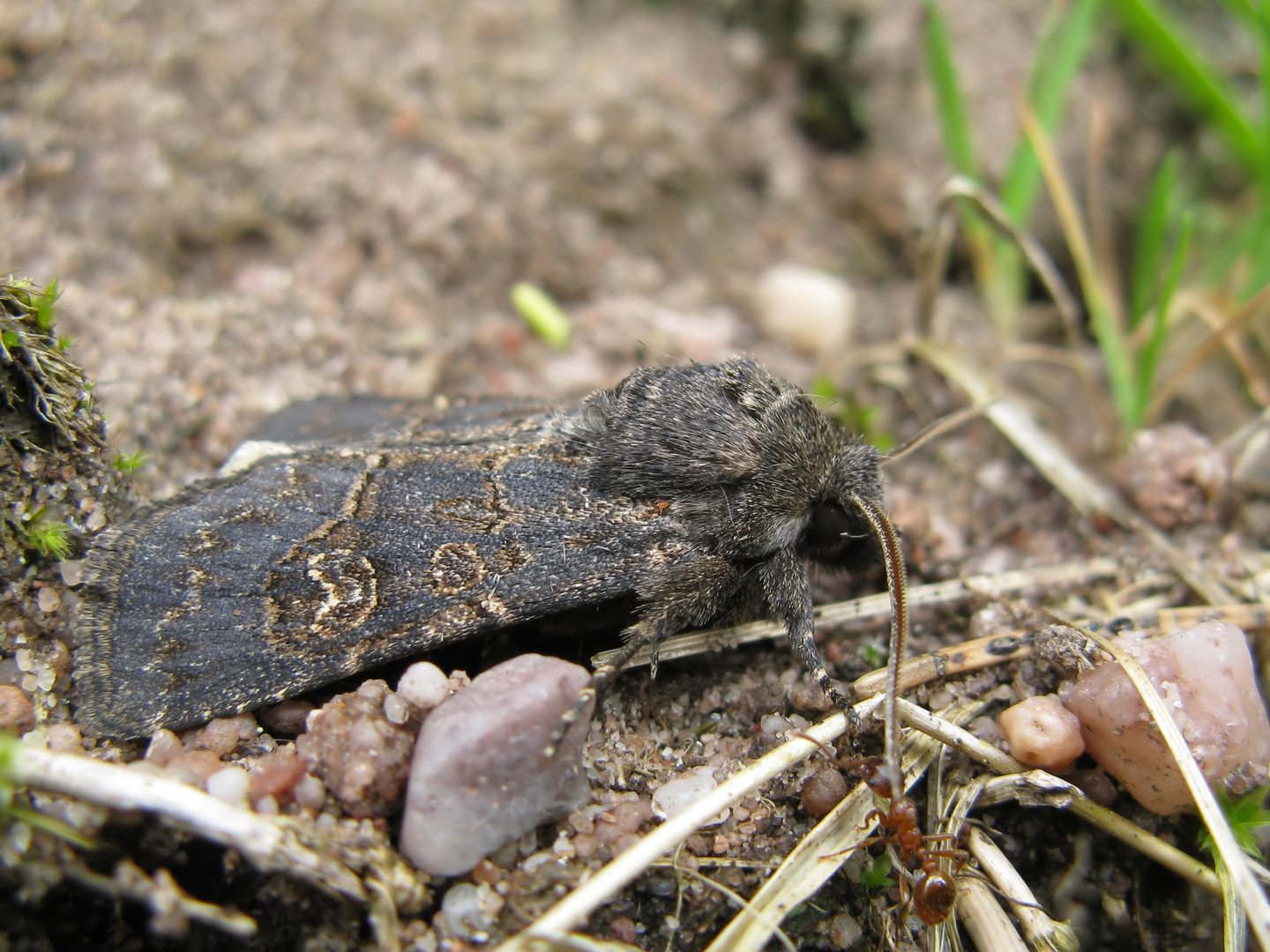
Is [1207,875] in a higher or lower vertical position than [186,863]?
lower

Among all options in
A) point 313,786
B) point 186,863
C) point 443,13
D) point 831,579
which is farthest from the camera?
point 443,13

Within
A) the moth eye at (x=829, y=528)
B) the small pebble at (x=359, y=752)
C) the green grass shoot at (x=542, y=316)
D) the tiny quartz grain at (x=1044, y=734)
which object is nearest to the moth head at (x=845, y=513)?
the moth eye at (x=829, y=528)

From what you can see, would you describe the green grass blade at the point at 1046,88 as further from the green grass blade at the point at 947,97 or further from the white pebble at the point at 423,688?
the white pebble at the point at 423,688

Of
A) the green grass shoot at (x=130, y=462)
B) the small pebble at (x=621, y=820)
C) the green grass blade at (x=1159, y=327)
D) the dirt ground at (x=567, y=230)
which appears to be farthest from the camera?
the green grass blade at (x=1159, y=327)

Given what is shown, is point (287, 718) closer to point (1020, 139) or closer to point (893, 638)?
point (893, 638)

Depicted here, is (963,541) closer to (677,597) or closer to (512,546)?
(677,597)

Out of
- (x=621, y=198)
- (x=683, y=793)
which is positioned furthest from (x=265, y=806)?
(x=621, y=198)

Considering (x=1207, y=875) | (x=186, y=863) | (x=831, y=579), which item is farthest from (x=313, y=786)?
(x=1207, y=875)
